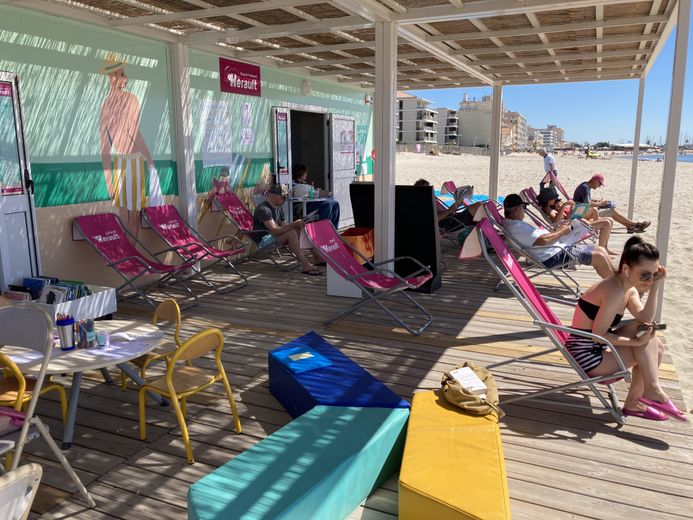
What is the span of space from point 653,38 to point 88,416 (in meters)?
6.80

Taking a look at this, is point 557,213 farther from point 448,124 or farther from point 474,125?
point 474,125

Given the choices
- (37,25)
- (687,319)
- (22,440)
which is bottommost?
(687,319)

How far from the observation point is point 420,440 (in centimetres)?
247

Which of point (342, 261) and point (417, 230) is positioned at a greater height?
point (417, 230)

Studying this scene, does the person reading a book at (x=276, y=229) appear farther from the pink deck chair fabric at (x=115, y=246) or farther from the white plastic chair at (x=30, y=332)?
the white plastic chair at (x=30, y=332)

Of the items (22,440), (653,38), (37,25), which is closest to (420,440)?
(22,440)

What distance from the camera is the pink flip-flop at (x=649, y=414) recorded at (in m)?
3.02

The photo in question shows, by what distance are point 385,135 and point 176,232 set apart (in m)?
2.61

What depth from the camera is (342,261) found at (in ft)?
16.4

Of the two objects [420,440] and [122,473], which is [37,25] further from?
[420,440]

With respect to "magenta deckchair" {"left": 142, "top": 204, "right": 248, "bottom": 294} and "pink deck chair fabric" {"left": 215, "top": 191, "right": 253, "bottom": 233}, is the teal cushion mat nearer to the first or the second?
"magenta deckchair" {"left": 142, "top": 204, "right": 248, "bottom": 294}

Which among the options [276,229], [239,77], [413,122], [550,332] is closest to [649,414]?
[550,332]

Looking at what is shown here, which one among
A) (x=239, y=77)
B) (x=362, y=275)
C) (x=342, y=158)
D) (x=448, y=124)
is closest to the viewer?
(x=362, y=275)

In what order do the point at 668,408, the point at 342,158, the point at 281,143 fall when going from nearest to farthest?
the point at 668,408
the point at 281,143
the point at 342,158
